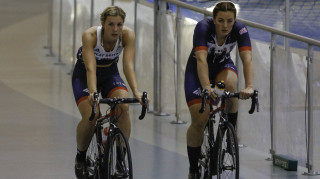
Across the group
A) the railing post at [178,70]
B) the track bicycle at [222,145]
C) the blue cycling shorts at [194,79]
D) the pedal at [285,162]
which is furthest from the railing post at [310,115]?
the railing post at [178,70]

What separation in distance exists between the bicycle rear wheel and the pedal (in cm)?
174

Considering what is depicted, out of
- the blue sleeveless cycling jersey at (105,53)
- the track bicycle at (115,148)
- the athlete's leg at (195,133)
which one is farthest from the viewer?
the athlete's leg at (195,133)

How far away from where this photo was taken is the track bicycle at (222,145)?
6027 mm

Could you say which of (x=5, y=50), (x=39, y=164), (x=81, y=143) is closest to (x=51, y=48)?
(x=5, y=50)

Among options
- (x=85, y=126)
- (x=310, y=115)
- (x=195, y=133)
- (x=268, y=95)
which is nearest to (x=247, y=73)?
(x=195, y=133)

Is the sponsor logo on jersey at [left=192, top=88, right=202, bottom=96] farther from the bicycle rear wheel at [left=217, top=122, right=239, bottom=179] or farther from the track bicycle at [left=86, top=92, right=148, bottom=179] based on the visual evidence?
the track bicycle at [left=86, top=92, right=148, bottom=179]

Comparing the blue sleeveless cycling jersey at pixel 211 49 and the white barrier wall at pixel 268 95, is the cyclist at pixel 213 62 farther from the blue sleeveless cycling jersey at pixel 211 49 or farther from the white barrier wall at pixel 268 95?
the white barrier wall at pixel 268 95

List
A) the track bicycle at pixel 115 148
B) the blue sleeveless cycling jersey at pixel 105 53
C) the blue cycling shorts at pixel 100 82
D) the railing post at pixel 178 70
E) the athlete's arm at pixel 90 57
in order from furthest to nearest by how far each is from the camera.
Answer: the railing post at pixel 178 70
the blue cycling shorts at pixel 100 82
the blue sleeveless cycling jersey at pixel 105 53
the athlete's arm at pixel 90 57
the track bicycle at pixel 115 148

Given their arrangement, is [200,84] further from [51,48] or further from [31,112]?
[51,48]

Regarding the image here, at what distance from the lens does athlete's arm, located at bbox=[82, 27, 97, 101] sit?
588 centimetres

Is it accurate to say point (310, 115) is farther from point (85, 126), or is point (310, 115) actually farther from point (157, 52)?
point (157, 52)

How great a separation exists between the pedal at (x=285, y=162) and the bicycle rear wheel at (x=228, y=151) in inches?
68.5

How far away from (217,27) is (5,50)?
29.8 ft

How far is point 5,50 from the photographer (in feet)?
48.7
